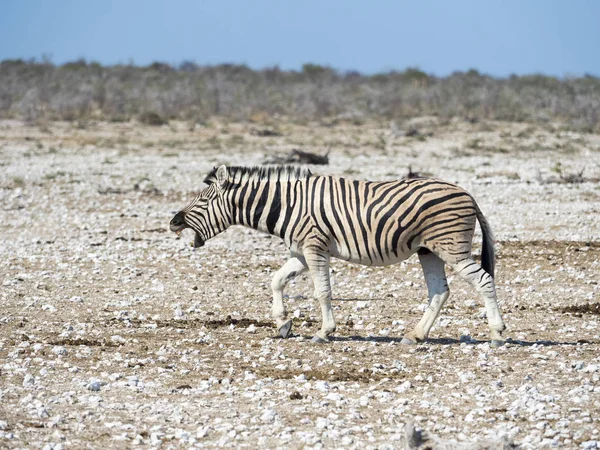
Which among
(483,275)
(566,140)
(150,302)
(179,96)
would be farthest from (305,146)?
(483,275)

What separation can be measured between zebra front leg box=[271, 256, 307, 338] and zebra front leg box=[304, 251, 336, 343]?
264 mm

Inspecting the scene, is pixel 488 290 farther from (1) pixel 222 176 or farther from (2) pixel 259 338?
(1) pixel 222 176

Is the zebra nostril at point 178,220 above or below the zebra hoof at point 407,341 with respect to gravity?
above

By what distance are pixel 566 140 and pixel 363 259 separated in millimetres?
22901

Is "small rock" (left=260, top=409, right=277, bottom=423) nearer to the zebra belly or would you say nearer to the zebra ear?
the zebra belly

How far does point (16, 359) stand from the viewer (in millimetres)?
9438

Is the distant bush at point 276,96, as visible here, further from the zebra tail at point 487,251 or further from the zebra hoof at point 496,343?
the zebra hoof at point 496,343

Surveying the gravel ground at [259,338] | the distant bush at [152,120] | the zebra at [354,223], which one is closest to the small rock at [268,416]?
the gravel ground at [259,338]

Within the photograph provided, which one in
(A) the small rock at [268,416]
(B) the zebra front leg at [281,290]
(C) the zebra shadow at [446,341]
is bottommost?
(A) the small rock at [268,416]

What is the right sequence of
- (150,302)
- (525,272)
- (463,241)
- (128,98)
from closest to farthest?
(463,241) < (150,302) < (525,272) < (128,98)

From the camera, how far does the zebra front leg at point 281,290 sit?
10.6 meters

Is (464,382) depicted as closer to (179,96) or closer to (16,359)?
(16,359)

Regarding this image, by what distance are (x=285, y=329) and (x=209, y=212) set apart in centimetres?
156

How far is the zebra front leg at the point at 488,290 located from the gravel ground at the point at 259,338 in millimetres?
184
